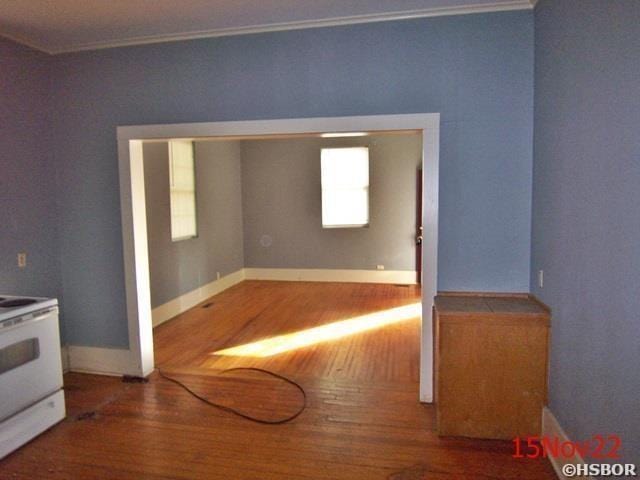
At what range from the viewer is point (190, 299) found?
590 cm

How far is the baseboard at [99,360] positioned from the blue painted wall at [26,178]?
1.92ft

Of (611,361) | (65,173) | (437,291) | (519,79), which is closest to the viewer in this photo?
(611,361)

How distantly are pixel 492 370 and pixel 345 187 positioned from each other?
218 inches

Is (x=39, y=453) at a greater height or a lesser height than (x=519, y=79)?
lesser

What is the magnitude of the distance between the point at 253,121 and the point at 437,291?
191cm

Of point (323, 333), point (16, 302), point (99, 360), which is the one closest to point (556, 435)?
point (323, 333)

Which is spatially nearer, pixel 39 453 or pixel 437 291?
pixel 39 453

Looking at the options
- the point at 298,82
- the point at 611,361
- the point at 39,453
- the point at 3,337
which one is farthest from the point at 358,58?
the point at 39,453

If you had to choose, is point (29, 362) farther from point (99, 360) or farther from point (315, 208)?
point (315, 208)

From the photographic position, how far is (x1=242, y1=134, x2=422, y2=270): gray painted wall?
24.7 feet

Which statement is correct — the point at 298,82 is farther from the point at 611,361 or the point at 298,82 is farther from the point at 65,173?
the point at 611,361

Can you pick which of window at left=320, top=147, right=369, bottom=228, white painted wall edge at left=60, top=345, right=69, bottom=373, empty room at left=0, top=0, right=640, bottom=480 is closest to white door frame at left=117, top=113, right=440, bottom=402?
empty room at left=0, top=0, right=640, bottom=480

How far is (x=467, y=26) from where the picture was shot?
2824 mm

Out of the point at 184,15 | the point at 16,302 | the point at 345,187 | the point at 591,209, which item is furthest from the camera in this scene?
the point at 345,187
